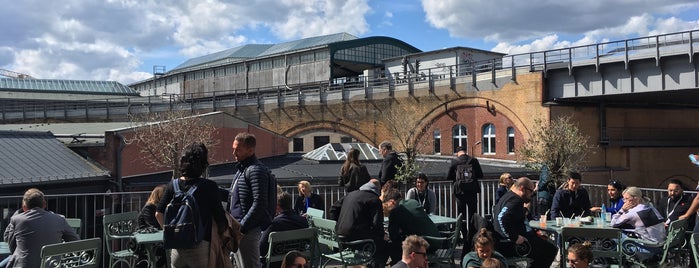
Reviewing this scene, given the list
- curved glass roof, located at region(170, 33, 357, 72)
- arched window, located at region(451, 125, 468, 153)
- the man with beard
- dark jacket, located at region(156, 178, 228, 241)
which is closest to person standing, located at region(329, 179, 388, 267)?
the man with beard

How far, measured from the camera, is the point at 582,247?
5.31 metres

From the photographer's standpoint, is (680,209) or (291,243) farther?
(680,209)

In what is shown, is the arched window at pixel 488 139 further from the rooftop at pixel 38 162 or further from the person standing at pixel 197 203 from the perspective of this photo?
the person standing at pixel 197 203

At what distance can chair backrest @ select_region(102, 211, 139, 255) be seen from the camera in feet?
23.8

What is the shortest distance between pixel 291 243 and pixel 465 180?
4.47m

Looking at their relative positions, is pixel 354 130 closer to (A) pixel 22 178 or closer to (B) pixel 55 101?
(A) pixel 22 178

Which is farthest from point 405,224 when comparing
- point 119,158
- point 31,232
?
point 119,158

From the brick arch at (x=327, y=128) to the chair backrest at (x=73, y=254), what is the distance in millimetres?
32405

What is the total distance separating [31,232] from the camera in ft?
19.0

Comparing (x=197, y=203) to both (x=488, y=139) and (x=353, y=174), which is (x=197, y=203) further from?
(x=488, y=139)

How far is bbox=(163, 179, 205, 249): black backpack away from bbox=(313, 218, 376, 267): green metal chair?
222 cm

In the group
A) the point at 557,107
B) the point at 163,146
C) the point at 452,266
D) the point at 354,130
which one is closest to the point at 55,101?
the point at 354,130

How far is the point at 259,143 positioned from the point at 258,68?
30.5 meters

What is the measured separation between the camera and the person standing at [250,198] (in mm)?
5359
